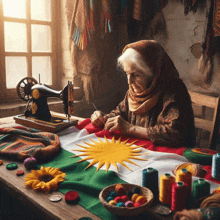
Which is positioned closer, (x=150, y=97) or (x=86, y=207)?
(x=86, y=207)

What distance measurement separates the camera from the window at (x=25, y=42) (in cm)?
300

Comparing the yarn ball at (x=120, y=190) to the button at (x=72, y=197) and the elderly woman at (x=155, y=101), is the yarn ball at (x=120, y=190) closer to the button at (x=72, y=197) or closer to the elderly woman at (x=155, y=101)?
the button at (x=72, y=197)

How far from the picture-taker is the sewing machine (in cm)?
190

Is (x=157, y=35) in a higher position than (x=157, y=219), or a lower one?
higher

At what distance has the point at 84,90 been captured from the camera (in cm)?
347

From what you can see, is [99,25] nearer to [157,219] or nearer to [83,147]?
[83,147]

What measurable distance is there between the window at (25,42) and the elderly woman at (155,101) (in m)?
1.61

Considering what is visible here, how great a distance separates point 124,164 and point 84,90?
88.5 inches

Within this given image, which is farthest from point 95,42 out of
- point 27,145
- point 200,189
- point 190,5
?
point 200,189

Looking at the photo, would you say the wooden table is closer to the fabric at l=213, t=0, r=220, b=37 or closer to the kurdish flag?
the kurdish flag

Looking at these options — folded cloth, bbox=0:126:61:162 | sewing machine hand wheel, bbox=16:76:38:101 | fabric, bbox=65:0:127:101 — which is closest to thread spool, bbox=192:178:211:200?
folded cloth, bbox=0:126:61:162

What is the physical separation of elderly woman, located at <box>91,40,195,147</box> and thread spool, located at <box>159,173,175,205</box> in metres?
0.65

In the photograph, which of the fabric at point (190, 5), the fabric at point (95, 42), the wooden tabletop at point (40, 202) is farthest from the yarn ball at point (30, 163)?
the fabric at point (190, 5)

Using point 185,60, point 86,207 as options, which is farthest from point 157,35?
point 86,207
